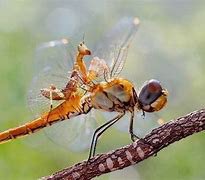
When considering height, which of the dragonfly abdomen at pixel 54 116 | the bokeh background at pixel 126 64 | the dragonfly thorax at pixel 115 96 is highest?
the bokeh background at pixel 126 64

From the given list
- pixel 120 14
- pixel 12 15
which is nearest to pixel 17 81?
pixel 12 15

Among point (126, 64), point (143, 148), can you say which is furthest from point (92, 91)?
point (126, 64)

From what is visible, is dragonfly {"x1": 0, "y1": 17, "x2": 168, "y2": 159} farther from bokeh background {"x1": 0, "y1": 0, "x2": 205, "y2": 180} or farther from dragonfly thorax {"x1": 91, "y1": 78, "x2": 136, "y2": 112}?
bokeh background {"x1": 0, "y1": 0, "x2": 205, "y2": 180}

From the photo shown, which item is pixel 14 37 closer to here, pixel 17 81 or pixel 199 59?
pixel 17 81

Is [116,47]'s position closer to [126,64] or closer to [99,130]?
[99,130]

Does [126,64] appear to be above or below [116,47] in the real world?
above

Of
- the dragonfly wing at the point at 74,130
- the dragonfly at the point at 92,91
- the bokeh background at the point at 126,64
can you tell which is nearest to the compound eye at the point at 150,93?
the dragonfly at the point at 92,91

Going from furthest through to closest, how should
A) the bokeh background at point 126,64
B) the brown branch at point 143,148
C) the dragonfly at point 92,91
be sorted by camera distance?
the bokeh background at point 126,64 → the dragonfly at point 92,91 → the brown branch at point 143,148

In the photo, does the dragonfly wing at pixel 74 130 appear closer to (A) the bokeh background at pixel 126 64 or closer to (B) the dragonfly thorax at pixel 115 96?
(B) the dragonfly thorax at pixel 115 96
